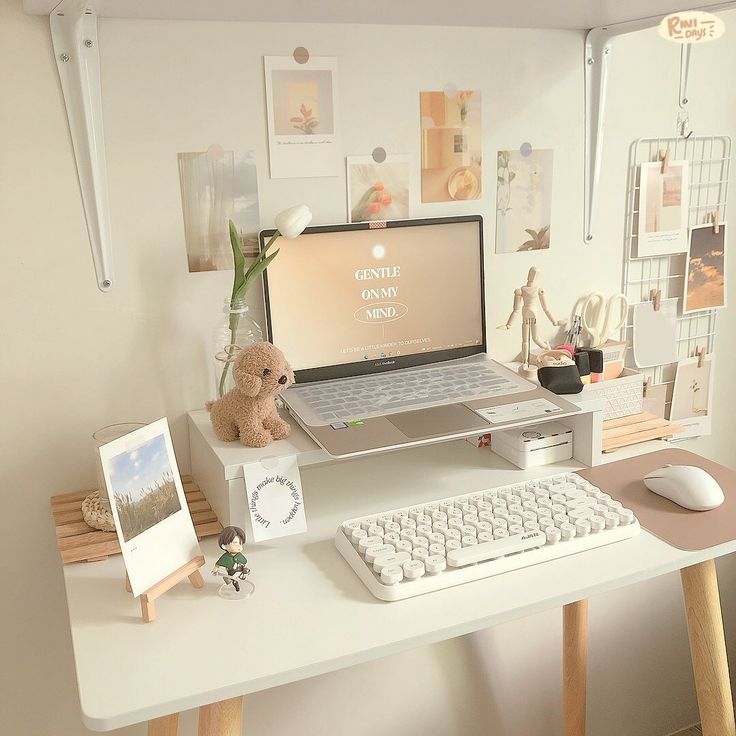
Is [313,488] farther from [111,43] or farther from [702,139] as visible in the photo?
[702,139]

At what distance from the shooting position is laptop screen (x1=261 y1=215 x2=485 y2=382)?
1.33m

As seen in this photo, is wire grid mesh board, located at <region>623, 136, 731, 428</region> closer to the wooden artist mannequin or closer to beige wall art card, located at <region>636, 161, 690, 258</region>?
beige wall art card, located at <region>636, 161, 690, 258</region>

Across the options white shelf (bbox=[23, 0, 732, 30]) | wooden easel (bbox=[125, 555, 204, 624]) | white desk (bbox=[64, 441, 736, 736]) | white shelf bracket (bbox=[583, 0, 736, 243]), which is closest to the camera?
white desk (bbox=[64, 441, 736, 736])

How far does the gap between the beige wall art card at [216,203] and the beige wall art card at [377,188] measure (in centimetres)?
17

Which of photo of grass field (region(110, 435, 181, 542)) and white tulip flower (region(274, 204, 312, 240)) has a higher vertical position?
white tulip flower (region(274, 204, 312, 240))

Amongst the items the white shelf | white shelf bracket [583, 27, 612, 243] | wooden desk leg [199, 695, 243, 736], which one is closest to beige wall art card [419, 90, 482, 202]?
the white shelf

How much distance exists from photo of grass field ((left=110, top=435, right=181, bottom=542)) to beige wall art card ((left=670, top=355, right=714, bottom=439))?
1146 millimetres

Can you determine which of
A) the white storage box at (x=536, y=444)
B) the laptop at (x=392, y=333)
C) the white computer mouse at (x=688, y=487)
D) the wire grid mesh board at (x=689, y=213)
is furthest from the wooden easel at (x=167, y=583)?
the wire grid mesh board at (x=689, y=213)

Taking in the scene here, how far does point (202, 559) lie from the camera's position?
41.3 inches

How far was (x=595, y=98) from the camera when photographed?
1528 millimetres

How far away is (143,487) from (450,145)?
78 centimetres

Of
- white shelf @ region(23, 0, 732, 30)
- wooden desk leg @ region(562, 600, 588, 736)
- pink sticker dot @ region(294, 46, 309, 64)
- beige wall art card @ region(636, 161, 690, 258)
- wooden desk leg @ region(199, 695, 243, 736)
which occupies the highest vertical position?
white shelf @ region(23, 0, 732, 30)

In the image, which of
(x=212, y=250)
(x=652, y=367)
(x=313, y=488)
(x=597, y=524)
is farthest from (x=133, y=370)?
(x=652, y=367)

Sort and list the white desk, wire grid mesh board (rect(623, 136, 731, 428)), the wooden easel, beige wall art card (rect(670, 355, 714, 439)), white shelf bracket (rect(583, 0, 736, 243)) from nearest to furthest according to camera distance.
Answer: the white desk → the wooden easel → white shelf bracket (rect(583, 0, 736, 243)) → wire grid mesh board (rect(623, 136, 731, 428)) → beige wall art card (rect(670, 355, 714, 439))
